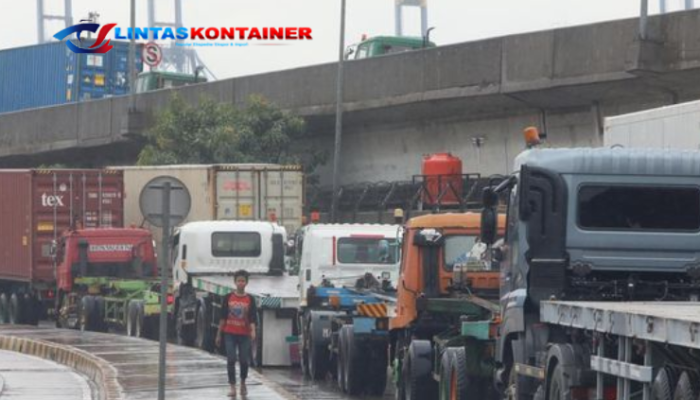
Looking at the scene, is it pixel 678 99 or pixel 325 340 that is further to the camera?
pixel 678 99

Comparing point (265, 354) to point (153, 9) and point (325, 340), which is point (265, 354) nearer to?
point (325, 340)

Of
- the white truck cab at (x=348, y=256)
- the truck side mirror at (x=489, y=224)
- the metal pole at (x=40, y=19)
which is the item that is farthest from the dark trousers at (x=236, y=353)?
the metal pole at (x=40, y=19)

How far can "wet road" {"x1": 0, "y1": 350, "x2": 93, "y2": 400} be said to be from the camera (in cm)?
2312

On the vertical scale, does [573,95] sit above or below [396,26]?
below

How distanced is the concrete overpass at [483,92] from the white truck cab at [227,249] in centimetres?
552

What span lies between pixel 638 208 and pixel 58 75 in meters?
56.1

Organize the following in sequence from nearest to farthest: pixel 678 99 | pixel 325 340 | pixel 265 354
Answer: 1. pixel 325 340
2. pixel 265 354
3. pixel 678 99

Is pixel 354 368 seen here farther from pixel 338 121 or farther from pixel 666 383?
pixel 338 121

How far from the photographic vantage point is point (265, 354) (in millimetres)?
27797

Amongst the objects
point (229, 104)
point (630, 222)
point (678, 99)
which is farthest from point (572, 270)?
point (229, 104)

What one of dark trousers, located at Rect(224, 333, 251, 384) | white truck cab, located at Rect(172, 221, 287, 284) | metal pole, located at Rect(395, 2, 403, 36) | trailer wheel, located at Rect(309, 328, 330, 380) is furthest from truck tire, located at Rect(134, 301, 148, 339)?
metal pole, located at Rect(395, 2, 403, 36)

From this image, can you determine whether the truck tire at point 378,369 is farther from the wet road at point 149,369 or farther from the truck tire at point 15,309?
the truck tire at point 15,309

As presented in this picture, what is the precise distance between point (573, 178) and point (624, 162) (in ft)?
1.49

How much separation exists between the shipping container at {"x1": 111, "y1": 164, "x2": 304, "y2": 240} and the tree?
665cm
